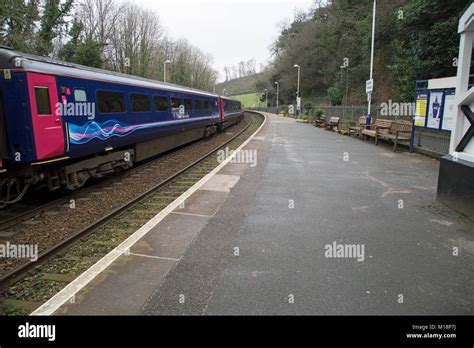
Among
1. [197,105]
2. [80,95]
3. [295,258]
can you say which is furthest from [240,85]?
[295,258]

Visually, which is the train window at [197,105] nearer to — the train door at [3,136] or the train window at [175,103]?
the train window at [175,103]

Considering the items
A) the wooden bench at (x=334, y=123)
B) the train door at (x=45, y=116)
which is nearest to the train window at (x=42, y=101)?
the train door at (x=45, y=116)

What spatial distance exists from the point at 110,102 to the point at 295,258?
7.08 metres

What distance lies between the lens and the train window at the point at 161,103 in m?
13.2

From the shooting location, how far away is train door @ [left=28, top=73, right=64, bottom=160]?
21.7ft

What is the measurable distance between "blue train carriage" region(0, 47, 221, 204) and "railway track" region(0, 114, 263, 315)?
1.64 meters

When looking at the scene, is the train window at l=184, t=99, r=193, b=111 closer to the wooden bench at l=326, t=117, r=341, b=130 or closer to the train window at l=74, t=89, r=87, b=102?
the train window at l=74, t=89, r=87, b=102

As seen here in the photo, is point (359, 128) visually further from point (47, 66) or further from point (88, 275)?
point (88, 275)

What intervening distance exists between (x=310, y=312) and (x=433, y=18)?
2229 cm

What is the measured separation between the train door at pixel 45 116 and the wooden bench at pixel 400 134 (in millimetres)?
12668
